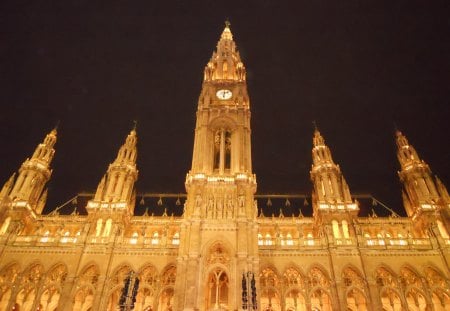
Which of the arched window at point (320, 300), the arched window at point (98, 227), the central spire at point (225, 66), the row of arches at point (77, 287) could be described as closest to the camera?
the row of arches at point (77, 287)

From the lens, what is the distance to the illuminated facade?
34.5 meters

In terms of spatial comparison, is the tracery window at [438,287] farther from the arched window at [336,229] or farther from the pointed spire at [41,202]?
the pointed spire at [41,202]

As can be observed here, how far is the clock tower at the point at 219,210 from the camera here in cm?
3284

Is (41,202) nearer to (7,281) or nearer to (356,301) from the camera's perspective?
(7,281)

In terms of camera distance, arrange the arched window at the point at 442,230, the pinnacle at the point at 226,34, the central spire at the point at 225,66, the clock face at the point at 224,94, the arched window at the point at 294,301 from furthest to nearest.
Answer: the pinnacle at the point at 226,34 → the central spire at the point at 225,66 → the clock face at the point at 224,94 → the arched window at the point at 442,230 → the arched window at the point at 294,301

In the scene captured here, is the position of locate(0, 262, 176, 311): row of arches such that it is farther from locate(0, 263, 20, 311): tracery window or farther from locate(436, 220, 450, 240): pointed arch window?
locate(436, 220, 450, 240): pointed arch window

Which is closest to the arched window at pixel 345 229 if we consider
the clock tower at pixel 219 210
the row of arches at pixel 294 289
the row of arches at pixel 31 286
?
the row of arches at pixel 294 289

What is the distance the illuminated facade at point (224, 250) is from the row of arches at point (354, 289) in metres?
0.10

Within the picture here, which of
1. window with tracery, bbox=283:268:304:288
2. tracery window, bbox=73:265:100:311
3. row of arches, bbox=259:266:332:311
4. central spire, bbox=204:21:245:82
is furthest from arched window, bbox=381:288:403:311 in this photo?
central spire, bbox=204:21:245:82

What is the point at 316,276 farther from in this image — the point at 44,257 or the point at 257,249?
the point at 44,257

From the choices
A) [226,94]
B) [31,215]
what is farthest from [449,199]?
[31,215]

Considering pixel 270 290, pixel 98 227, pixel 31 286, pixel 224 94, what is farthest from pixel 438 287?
pixel 31 286

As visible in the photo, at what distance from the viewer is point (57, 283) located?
36312 millimetres

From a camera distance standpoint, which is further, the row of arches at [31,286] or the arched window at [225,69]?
the arched window at [225,69]
